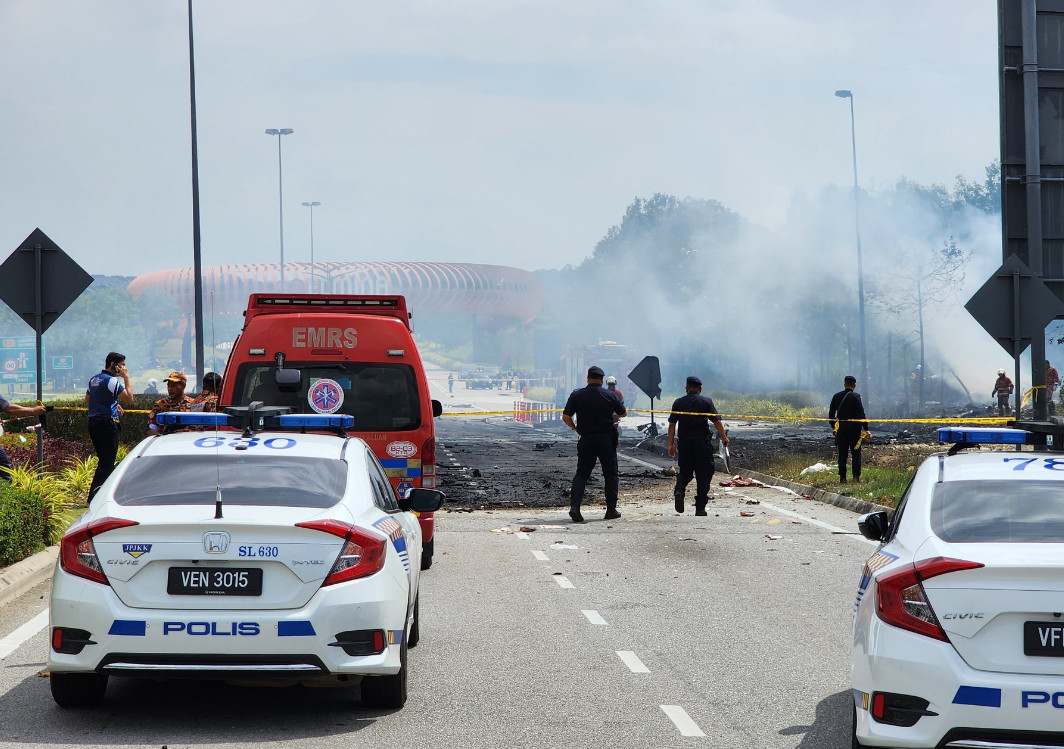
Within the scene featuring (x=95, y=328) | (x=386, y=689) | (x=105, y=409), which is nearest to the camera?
(x=386, y=689)

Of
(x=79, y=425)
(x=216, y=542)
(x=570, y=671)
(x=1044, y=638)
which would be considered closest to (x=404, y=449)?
(x=570, y=671)

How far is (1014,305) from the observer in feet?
46.3

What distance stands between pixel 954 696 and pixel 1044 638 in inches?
15.7

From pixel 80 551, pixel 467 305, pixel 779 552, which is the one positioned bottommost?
pixel 779 552

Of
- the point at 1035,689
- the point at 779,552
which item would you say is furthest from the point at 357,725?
the point at 779,552

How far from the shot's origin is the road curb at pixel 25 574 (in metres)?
10.3

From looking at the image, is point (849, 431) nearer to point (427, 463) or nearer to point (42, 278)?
point (427, 463)

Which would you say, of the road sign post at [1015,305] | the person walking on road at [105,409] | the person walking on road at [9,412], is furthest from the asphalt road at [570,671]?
the person walking on road at [105,409]

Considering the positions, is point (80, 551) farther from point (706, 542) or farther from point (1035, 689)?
point (706, 542)

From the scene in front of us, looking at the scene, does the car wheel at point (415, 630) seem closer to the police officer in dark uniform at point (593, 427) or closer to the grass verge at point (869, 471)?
the police officer in dark uniform at point (593, 427)

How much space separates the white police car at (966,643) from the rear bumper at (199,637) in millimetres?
2418

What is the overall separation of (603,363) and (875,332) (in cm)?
1418

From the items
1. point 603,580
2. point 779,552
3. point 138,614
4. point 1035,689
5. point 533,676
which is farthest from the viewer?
point 779,552

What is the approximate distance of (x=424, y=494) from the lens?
7.80 metres
